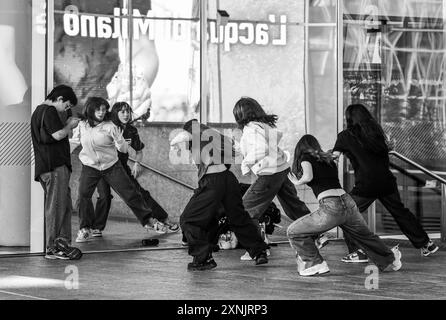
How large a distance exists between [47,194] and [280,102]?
343 centimetres

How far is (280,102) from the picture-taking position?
46.5 feet

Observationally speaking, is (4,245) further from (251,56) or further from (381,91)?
(381,91)

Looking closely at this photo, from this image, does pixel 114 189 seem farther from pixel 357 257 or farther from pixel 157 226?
pixel 357 257

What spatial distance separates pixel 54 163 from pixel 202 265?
6.36 ft

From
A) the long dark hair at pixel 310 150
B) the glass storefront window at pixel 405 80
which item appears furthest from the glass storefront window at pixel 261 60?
the long dark hair at pixel 310 150

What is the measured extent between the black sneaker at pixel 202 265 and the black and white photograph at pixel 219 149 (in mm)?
26

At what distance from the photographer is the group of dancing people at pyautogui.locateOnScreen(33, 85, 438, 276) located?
10.8 meters

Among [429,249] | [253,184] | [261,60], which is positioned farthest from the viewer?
[261,60]

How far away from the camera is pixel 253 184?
40.8 feet

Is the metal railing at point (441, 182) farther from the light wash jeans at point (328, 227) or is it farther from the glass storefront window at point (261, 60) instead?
the light wash jeans at point (328, 227)

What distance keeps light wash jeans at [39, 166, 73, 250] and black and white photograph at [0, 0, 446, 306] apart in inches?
0.8

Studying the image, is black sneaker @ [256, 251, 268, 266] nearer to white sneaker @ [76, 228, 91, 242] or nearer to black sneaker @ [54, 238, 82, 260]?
black sneaker @ [54, 238, 82, 260]

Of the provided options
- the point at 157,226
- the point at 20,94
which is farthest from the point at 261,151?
the point at 20,94

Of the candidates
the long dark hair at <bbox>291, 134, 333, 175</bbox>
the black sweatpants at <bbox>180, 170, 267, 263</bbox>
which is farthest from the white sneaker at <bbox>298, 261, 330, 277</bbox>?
the long dark hair at <bbox>291, 134, 333, 175</bbox>
